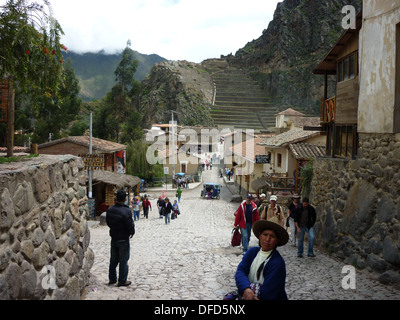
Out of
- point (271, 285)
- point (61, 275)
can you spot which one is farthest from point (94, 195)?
point (271, 285)

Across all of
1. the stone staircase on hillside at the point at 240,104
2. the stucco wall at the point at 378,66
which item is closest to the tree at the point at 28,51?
the stucco wall at the point at 378,66

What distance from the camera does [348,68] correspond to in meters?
11.9

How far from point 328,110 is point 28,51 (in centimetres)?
1165

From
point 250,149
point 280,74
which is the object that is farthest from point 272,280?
point 280,74

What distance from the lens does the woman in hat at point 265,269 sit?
3.37 metres

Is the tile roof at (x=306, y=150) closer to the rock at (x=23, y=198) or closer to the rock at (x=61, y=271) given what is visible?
the rock at (x=61, y=271)

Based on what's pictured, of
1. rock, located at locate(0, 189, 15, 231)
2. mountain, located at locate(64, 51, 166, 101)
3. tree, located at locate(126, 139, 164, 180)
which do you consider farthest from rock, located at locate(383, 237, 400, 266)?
mountain, located at locate(64, 51, 166, 101)

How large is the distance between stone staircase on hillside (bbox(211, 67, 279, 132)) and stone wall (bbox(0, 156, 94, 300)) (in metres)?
54.2

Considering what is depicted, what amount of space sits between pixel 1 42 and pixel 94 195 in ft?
64.9

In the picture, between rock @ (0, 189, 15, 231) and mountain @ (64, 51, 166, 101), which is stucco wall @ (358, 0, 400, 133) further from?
mountain @ (64, 51, 166, 101)

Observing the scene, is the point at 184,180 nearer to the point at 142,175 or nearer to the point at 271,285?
the point at 142,175

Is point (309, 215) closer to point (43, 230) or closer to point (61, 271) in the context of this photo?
point (61, 271)

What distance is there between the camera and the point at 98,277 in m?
6.68

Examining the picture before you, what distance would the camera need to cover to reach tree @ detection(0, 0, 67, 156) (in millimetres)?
5219
